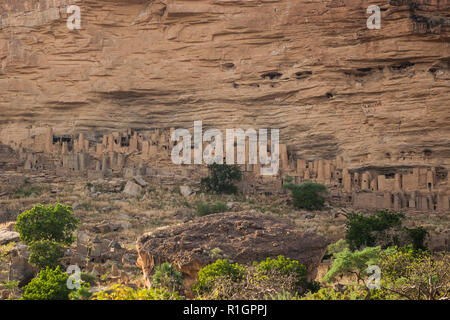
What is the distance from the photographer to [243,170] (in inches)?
1364

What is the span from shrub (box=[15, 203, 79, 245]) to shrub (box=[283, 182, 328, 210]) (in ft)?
48.6

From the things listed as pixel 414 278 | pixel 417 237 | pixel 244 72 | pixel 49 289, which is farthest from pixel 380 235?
pixel 244 72

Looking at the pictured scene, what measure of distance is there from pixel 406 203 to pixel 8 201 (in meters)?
22.5

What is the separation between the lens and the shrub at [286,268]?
1257 cm

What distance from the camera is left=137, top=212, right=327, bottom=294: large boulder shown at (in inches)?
524

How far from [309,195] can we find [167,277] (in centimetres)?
1902

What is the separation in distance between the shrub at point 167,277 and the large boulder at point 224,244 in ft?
0.92

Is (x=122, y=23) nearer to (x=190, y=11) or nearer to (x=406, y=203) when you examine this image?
(x=190, y=11)

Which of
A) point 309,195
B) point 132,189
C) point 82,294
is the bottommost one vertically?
point 82,294

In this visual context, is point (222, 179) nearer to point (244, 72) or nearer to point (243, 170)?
point (243, 170)

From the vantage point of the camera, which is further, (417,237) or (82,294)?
(417,237)

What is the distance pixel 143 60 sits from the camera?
40188mm

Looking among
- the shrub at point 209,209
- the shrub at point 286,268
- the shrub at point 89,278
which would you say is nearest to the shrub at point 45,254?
the shrub at point 89,278

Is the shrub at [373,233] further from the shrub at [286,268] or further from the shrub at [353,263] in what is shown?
the shrub at [286,268]
